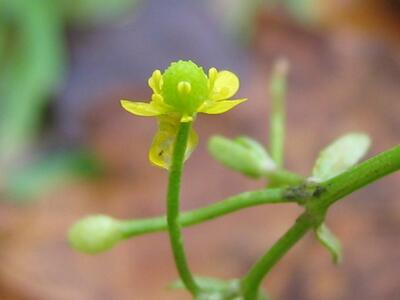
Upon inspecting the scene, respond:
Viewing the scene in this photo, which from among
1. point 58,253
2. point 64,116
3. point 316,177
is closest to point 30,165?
point 64,116

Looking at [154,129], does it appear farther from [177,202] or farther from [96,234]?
[177,202]

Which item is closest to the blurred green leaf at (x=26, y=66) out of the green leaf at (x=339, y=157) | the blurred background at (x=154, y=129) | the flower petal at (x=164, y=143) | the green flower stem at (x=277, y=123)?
the blurred background at (x=154, y=129)

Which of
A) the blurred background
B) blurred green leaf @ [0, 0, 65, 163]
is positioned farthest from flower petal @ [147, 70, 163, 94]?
blurred green leaf @ [0, 0, 65, 163]

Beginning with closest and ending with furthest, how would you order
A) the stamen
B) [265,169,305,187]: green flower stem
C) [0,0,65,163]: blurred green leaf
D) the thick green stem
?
the stamen
the thick green stem
[265,169,305,187]: green flower stem
[0,0,65,163]: blurred green leaf

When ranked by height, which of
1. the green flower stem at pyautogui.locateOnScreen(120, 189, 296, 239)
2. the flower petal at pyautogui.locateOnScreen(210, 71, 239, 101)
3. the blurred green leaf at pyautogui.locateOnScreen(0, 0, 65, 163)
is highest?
the blurred green leaf at pyautogui.locateOnScreen(0, 0, 65, 163)

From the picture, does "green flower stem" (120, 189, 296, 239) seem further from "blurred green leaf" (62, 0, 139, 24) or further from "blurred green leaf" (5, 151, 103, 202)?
"blurred green leaf" (62, 0, 139, 24)

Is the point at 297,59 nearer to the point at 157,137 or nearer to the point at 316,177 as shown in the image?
the point at 316,177

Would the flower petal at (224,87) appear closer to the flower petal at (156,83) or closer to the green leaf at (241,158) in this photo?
the flower petal at (156,83)
